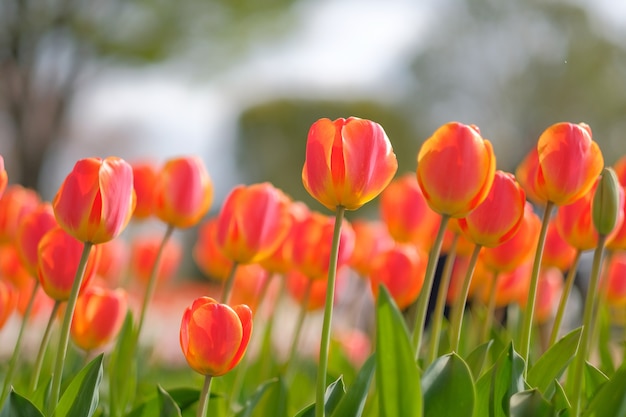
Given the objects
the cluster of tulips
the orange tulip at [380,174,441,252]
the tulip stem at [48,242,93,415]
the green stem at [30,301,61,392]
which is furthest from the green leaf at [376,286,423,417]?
the orange tulip at [380,174,441,252]

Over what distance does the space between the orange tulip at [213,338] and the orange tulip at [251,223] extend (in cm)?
28

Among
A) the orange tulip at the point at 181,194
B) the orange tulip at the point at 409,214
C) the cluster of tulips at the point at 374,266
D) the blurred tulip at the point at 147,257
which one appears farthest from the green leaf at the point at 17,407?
the blurred tulip at the point at 147,257

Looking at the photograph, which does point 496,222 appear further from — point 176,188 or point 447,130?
point 176,188

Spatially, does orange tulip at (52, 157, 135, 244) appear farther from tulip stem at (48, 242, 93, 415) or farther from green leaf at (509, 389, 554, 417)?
green leaf at (509, 389, 554, 417)

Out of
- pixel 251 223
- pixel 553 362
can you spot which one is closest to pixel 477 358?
pixel 553 362

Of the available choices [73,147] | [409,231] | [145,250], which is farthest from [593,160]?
[73,147]

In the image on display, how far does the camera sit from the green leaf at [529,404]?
0.64 m

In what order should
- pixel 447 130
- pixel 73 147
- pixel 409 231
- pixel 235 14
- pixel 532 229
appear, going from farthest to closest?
pixel 73 147, pixel 235 14, pixel 409 231, pixel 532 229, pixel 447 130

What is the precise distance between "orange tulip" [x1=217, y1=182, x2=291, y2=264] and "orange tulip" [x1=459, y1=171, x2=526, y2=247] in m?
0.28

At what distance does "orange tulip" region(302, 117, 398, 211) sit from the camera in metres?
0.73

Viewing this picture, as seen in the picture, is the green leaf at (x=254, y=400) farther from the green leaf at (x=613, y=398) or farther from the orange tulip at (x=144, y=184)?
the orange tulip at (x=144, y=184)

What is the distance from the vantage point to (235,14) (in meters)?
14.3

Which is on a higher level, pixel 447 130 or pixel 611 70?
pixel 611 70

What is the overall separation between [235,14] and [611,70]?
718 centimetres
